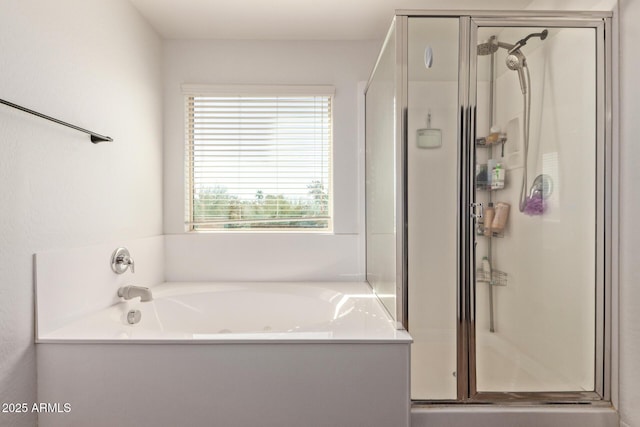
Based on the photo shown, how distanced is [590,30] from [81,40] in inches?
89.5

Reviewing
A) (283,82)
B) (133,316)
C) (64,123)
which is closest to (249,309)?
(133,316)

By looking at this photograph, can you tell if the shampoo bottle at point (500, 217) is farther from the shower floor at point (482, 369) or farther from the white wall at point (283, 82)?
the white wall at point (283, 82)

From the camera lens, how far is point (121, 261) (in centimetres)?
204

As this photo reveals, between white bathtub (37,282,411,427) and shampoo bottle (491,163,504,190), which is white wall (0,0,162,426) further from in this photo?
shampoo bottle (491,163,504,190)

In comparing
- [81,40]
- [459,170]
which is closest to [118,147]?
[81,40]

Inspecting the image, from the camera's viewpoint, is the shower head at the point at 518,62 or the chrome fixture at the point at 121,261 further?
the chrome fixture at the point at 121,261

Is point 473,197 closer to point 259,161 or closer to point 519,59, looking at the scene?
point 519,59

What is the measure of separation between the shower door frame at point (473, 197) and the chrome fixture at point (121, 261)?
142 cm

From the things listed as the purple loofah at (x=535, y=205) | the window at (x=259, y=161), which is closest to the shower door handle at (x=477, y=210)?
the purple loofah at (x=535, y=205)

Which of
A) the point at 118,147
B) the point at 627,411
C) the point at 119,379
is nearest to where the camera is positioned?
the point at 119,379

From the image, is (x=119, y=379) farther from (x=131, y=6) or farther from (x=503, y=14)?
(x=503, y=14)

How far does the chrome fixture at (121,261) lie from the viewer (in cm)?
202

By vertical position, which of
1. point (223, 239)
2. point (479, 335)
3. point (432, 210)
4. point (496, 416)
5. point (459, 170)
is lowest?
point (496, 416)

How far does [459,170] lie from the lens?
1.69 meters
